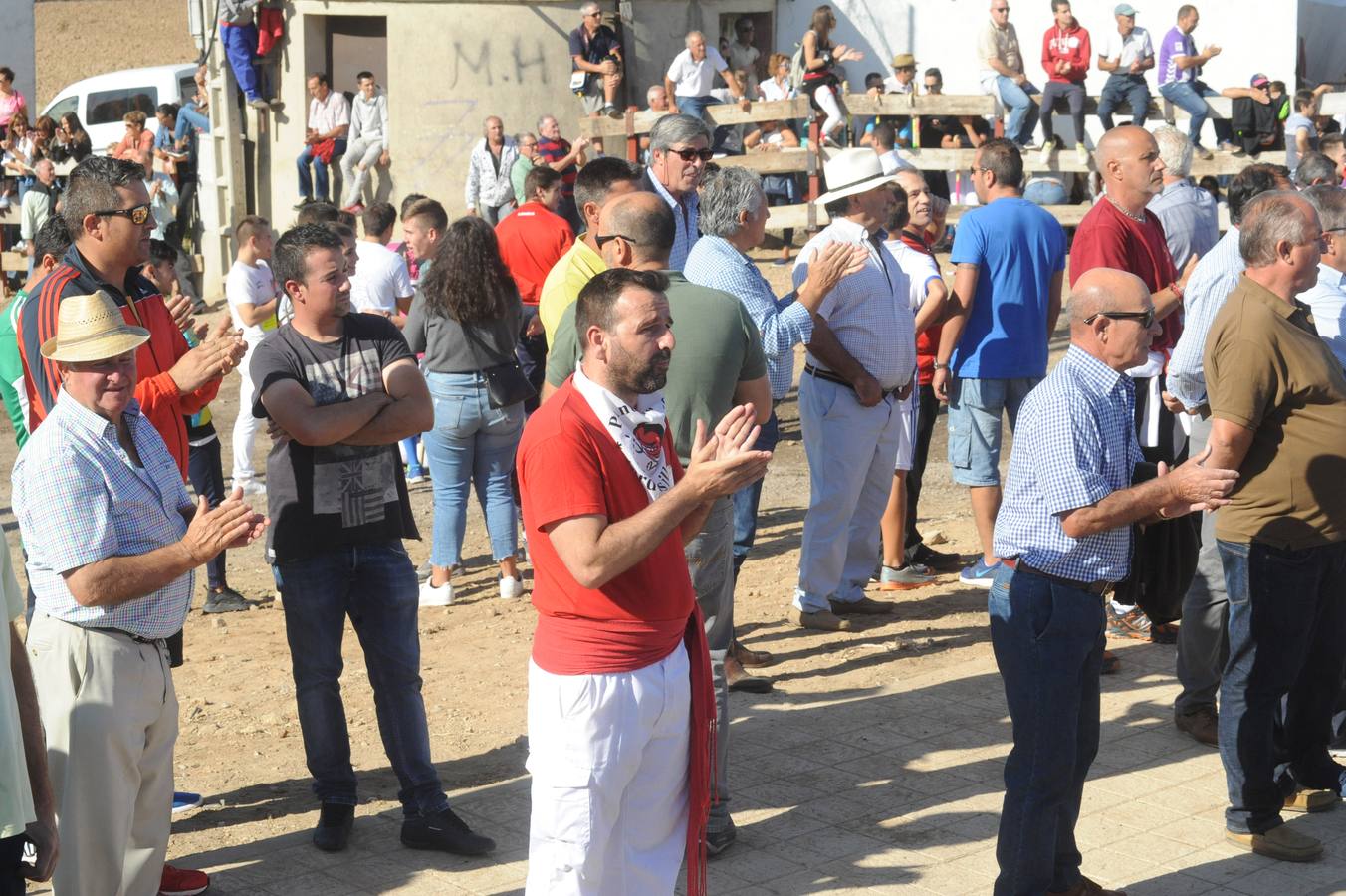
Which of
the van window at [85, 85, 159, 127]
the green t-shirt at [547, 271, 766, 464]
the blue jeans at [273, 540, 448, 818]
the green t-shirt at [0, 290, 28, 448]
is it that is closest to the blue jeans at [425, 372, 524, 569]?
the green t-shirt at [547, 271, 766, 464]

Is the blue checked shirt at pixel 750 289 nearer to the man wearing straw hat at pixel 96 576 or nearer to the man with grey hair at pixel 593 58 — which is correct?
the man wearing straw hat at pixel 96 576

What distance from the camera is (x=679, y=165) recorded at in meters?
7.41

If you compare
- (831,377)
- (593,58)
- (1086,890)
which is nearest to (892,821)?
(1086,890)

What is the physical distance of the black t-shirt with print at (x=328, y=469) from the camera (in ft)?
17.9

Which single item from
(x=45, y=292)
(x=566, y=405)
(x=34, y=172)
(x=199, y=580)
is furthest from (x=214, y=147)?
(x=566, y=405)

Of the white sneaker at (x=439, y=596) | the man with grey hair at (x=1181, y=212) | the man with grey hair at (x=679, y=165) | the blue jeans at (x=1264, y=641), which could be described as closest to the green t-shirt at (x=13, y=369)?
the man with grey hair at (x=679, y=165)

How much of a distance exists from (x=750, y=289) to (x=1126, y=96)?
49.0 ft

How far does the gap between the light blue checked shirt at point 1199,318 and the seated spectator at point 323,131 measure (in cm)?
1655

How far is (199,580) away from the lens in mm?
9875

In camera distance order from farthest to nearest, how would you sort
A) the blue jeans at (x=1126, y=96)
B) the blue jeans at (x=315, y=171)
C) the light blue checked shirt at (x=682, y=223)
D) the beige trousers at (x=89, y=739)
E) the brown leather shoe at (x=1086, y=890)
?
the blue jeans at (x=315, y=171) → the blue jeans at (x=1126, y=96) → the light blue checked shirt at (x=682, y=223) → the brown leather shoe at (x=1086, y=890) → the beige trousers at (x=89, y=739)

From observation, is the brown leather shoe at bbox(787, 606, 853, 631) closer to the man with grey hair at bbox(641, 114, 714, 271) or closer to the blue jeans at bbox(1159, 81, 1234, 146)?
the man with grey hair at bbox(641, 114, 714, 271)

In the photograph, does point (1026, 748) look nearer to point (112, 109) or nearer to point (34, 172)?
point (34, 172)

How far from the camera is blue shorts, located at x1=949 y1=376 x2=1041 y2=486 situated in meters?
8.57

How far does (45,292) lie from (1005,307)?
5.05 meters
